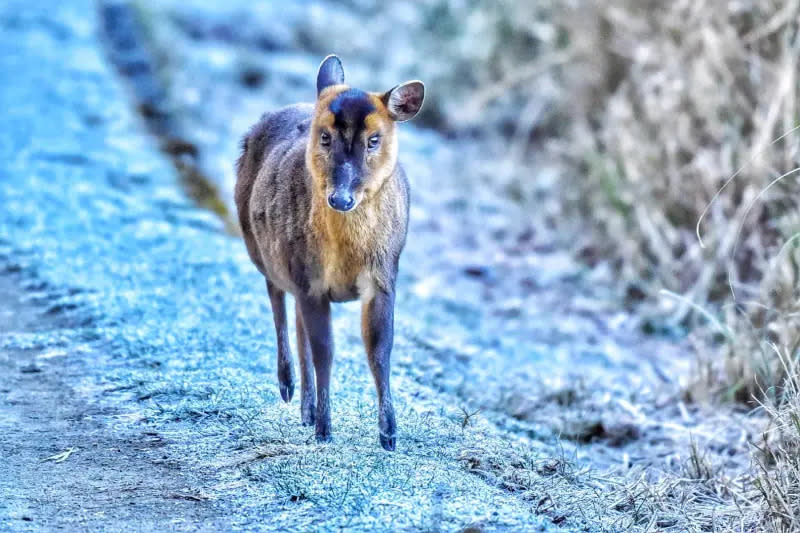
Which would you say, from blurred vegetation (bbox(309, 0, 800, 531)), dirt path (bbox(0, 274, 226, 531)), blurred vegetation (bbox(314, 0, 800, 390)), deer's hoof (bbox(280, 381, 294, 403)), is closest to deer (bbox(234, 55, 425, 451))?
deer's hoof (bbox(280, 381, 294, 403))

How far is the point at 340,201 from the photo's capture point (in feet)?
15.1

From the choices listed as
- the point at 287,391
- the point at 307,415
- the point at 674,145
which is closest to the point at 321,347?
the point at 307,415

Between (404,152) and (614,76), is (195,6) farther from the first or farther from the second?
(614,76)

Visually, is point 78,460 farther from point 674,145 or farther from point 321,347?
point 674,145

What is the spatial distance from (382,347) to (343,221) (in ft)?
1.70

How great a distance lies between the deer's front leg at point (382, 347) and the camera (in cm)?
487

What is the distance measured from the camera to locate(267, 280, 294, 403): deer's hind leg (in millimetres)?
5496

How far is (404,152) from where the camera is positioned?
12.8 meters

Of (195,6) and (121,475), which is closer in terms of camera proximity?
(121,475)

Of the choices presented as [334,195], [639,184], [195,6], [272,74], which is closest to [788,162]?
[639,184]

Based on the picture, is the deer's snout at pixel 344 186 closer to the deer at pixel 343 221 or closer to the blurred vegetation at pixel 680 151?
the deer at pixel 343 221

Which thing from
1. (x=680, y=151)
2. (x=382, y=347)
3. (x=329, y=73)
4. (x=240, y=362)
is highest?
(x=329, y=73)

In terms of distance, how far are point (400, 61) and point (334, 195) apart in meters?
10.2

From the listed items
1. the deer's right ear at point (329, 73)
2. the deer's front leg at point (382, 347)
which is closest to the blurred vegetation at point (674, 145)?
the deer's front leg at point (382, 347)
